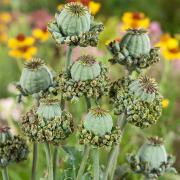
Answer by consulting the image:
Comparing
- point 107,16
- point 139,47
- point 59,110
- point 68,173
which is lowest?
point 68,173

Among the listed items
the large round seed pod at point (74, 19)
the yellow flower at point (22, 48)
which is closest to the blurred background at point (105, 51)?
the yellow flower at point (22, 48)

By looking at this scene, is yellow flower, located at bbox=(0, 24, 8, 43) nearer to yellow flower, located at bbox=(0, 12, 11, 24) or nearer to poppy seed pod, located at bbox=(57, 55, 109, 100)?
yellow flower, located at bbox=(0, 12, 11, 24)

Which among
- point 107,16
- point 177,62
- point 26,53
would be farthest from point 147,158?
point 107,16

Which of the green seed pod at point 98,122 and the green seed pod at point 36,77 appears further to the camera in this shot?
the green seed pod at point 36,77

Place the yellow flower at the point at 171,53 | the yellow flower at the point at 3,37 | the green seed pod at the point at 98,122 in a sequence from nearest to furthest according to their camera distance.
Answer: the green seed pod at the point at 98,122
the yellow flower at the point at 171,53
the yellow flower at the point at 3,37

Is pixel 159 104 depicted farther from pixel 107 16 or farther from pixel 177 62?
pixel 107 16

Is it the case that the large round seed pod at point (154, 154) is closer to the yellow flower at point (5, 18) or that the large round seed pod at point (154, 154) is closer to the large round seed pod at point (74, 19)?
the large round seed pod at point (74, 19)

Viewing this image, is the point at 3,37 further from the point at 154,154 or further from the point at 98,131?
the point at 98,131
